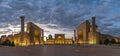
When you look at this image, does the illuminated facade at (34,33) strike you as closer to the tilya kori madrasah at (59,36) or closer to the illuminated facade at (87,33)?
the tilya kori madrasah at (59,36)

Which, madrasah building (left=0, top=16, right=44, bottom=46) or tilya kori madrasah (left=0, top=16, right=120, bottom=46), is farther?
madrasah building (left=0, top=16, right=44, bottom=46)

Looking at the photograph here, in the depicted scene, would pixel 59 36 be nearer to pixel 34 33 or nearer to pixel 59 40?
pixel 59 40

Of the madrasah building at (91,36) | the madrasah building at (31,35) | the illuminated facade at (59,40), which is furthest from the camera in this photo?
the illuminated facade at (59,40)

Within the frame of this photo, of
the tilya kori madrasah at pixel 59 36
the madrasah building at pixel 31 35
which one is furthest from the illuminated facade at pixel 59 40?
the madrasah building at pixel 31 35

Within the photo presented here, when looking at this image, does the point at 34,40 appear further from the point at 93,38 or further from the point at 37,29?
the point at 93,38

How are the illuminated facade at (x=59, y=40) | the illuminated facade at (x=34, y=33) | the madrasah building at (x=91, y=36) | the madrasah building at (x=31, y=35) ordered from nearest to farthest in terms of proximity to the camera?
1. the madrasah building at (x=91, y=36)
2. the madrasah building at (x=31, y=35)
3. the illuminated facade at (x=34, y=33)
4. the illuminated facade at (x=59, y=40)

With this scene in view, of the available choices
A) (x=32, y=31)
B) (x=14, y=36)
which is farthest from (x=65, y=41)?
(x=14, y=36)

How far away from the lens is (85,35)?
14425 centimetres

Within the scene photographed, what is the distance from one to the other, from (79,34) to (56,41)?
66.7 ft

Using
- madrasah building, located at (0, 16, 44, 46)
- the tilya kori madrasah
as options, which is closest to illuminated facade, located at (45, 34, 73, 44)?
the tilya kori madrasah

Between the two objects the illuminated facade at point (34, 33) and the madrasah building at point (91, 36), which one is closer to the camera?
the madrasah building at point (91, 36)

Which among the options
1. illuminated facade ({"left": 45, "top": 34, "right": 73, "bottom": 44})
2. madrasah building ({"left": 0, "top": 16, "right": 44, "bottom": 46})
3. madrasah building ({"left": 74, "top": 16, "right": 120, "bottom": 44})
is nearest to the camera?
madrasah building ({"left": 74, "top": 16, "right": 120, "bottom": 44})

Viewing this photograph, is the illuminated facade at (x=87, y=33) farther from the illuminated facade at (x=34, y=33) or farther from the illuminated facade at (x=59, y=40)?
the illuminated facade at (x=34, y=33)

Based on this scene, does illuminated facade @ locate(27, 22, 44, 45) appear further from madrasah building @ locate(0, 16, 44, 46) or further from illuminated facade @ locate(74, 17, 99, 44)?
illuminated facade @ locate(74, 17, 99, 44)
